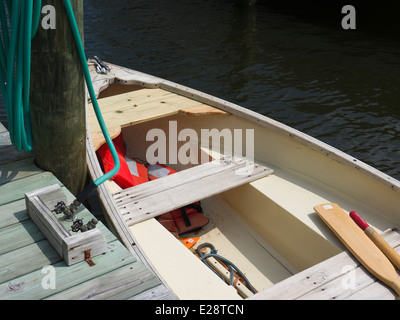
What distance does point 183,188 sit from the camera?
416 cm

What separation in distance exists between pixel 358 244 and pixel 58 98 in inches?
92.6

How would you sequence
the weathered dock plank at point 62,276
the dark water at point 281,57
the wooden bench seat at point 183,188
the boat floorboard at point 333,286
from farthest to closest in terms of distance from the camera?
the dark water at point 281,57 → the wooden bench seat at point 183,188 → the boat floorboard at point 333,286 → the weathered dock plank at point 62,276

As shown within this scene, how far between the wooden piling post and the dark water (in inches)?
225

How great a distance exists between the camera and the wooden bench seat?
12.7 ft

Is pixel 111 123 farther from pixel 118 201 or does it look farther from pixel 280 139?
pixel 280 139

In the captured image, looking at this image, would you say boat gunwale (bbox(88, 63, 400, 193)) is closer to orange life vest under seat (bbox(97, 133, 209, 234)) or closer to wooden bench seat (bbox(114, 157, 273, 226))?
wooden bench seat (bbox(114, 157, 273, 226))

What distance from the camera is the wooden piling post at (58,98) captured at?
2.68m

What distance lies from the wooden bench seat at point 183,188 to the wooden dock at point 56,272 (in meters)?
1.03

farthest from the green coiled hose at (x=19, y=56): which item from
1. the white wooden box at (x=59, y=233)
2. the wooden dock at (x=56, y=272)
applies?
the wooden dock at (x=56, y=272)
